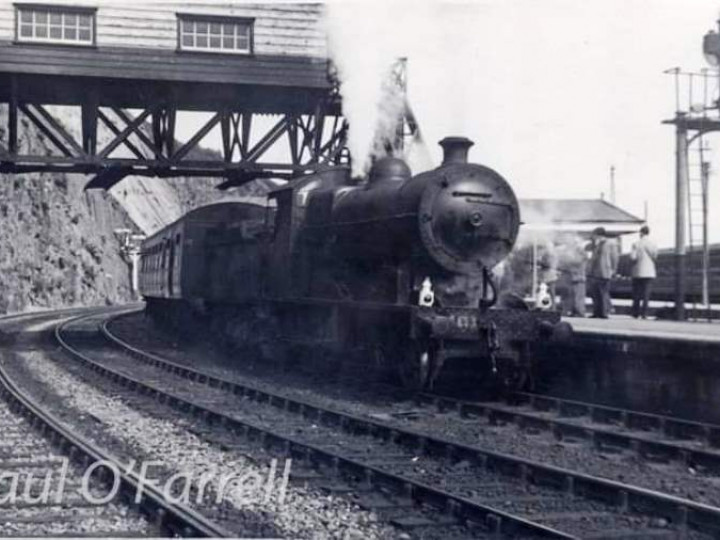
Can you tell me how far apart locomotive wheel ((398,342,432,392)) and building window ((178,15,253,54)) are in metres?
6.64

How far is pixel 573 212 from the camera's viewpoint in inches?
861

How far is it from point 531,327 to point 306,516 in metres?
5.60

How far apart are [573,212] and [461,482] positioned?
49.9 ft

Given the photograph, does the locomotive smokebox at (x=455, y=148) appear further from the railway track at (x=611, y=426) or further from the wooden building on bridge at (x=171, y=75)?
the wooden building on bridge at (x=171, y=75)

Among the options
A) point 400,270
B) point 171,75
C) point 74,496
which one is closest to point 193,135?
point 171,75

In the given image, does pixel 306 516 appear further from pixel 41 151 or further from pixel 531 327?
pixel 41 151

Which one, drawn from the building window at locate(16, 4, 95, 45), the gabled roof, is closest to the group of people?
the gabled roof

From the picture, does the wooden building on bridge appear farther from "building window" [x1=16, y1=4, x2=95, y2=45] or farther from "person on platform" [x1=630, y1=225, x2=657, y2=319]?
"person on platform" [x1=630, y1=225, x2=657, y2=319]

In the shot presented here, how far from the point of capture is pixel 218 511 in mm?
6449

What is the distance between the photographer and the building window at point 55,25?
50.1ft

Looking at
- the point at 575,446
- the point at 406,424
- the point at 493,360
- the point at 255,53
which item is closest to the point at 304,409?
the point at 406,424

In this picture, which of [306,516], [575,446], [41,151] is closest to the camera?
[306,516]

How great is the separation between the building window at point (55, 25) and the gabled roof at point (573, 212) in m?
8.28

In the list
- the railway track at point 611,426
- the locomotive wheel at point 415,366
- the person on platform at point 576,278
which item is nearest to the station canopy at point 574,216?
the person on platform at point 576,278
